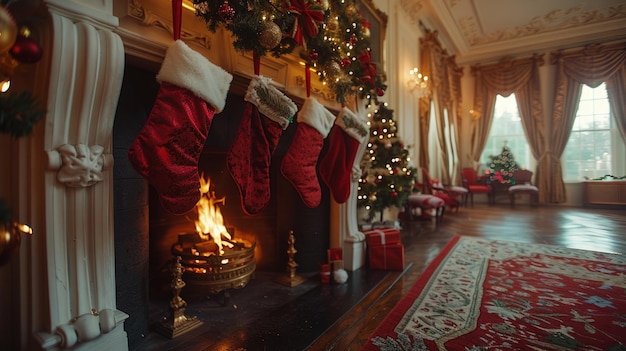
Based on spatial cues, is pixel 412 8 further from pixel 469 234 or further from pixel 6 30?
pixel 6 30

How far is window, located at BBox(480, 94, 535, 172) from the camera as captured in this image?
26.1 feet

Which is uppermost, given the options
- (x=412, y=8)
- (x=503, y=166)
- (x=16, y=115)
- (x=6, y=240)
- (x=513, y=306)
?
(x=412, y=8)

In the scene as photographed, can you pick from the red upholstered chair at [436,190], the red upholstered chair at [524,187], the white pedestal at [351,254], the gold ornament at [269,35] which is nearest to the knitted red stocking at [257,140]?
the gold ornament at [269,35]

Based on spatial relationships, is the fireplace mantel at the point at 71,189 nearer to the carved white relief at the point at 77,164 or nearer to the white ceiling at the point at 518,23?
the carved white relief at the point at 77,164

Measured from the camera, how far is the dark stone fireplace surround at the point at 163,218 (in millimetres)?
1370

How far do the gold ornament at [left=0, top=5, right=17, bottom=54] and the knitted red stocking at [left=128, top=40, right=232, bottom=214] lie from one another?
492 mm

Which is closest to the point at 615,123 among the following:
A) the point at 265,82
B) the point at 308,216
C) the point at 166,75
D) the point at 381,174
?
the point at 381,174

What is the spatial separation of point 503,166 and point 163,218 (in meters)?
8.16

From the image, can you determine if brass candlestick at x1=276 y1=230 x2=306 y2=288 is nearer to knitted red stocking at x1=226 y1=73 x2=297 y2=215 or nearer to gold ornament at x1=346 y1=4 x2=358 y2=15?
knitted red stocking at x1=226 y1=73 x2=297 y2=215

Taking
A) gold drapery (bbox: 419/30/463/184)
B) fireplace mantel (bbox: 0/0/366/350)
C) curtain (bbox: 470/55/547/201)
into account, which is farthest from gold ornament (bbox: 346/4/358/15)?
curtain (bbox: 470/55/547/201)

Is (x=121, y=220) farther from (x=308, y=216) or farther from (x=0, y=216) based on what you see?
(x=308, y=216)

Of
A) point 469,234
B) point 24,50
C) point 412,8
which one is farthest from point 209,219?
point 412,8

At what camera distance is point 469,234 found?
4.14 metres

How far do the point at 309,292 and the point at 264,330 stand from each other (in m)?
0.57
